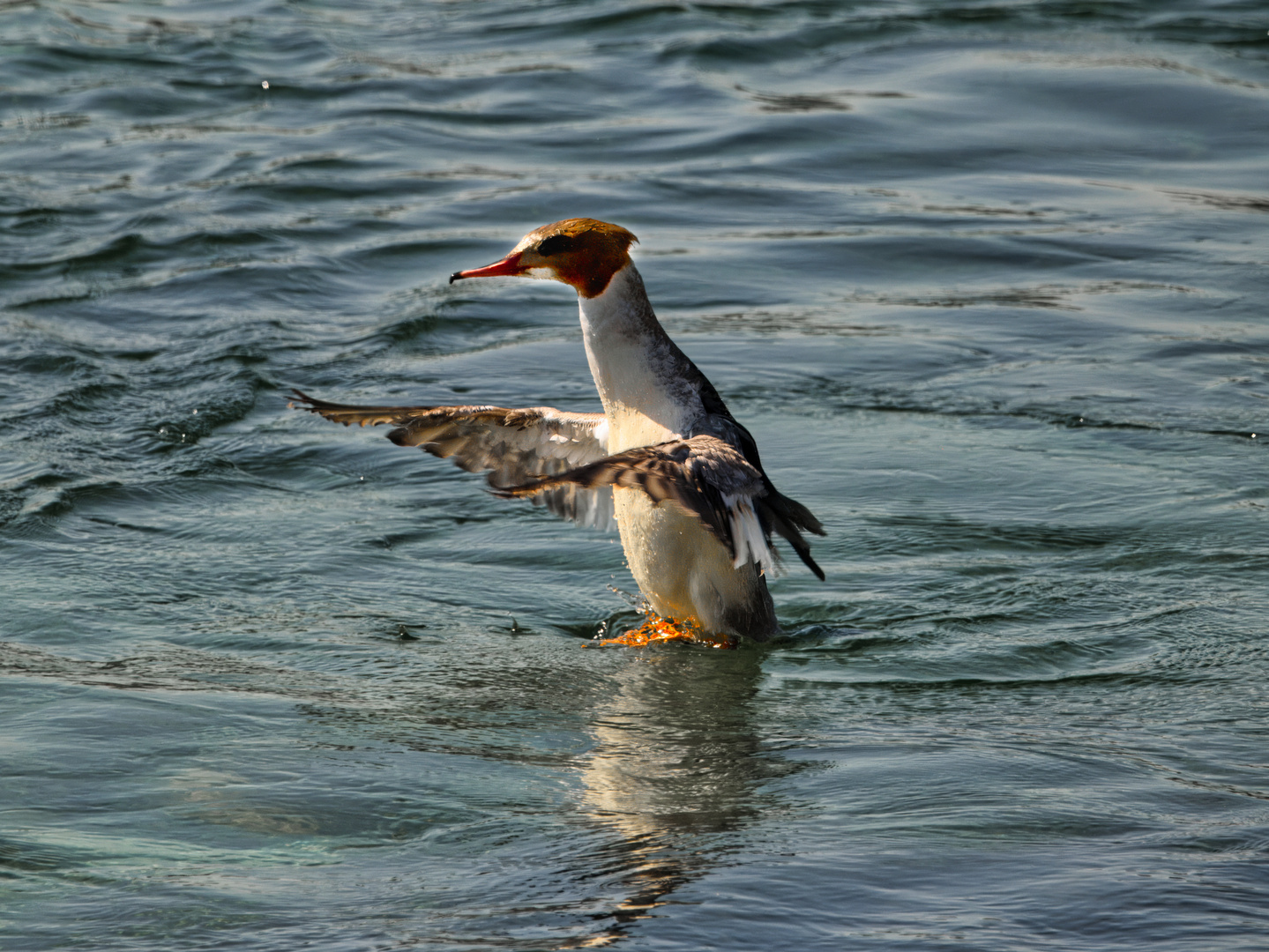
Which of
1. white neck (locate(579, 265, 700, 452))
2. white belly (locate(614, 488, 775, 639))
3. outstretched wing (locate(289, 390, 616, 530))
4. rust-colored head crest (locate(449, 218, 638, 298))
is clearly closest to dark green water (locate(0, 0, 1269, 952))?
white belly (locate(614, 488, 775, 639))

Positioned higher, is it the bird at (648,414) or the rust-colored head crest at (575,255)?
the rust-colored head crest at (575,255)

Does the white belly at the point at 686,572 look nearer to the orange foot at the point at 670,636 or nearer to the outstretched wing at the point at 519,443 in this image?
the orange foot at the point at 670,636

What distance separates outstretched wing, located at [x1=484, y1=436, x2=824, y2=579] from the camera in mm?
4621

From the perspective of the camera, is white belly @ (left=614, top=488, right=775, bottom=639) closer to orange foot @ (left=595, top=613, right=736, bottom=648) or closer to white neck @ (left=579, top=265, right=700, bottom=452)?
orange foot @ (left=595, top=613, right=736, bottom=648)

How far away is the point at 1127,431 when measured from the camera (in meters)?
7.74

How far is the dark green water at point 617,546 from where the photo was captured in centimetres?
388

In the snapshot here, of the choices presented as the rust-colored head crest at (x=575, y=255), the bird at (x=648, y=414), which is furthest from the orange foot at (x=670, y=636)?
the rust-colored head crest at (x=575, y=255)

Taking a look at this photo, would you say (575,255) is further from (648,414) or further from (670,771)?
(670,771)

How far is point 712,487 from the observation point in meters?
4.77

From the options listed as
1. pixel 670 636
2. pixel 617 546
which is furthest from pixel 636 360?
pixel 617 546

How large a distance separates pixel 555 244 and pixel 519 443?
41.7 inches

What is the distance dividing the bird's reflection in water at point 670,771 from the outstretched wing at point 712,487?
0.53 metres

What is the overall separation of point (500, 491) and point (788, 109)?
10.0 m

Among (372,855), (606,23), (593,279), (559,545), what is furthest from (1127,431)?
(606,23)
